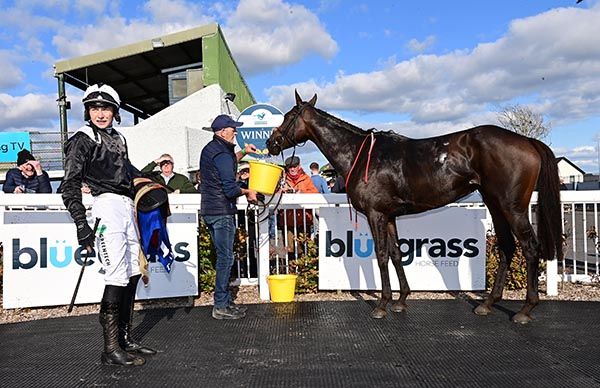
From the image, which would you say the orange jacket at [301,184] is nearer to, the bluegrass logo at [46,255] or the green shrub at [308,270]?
the green shrub at [308,270]

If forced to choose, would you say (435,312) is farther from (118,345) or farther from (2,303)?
(2,303)

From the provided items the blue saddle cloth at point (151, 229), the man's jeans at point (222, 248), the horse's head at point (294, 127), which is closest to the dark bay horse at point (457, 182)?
the horse's head at point (294, 127)

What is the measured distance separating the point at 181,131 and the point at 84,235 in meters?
9.79

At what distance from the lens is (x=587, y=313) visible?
5.02 meters

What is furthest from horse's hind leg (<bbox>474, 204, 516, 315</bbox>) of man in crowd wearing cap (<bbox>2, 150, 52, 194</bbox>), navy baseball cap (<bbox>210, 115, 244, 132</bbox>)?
man in crowd wearing cap (<bbox>2, 150, 52, 194</bbox>)

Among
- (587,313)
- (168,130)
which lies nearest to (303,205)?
(587,313)

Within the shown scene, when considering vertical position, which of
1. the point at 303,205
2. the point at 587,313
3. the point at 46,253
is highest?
the point at 303,205

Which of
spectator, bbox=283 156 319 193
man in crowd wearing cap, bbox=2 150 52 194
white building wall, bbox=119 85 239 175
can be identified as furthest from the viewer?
white building wall, bbox=119 85 239 175

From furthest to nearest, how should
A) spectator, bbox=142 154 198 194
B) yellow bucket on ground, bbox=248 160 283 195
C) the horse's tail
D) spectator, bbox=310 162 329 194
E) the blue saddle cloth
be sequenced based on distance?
spectator, bbox=310 162 329 194, spectator, bbox=142 154 198 194, yellow bucket on ground, bbox=248 160 283 195, the horse's tail, the blue saddle cloth

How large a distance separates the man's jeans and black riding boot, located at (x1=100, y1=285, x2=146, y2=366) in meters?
1.42

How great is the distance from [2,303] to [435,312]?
4745 mm

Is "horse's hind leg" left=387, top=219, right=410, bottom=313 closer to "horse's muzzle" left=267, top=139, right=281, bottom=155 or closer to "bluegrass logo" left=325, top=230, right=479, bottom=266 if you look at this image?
"bluegrass logo" left=325, top=230, right=479, bottom=266

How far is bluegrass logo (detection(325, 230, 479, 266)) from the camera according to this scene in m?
6.02

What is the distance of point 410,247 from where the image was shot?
6.07 m
